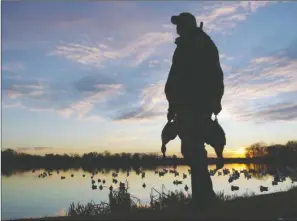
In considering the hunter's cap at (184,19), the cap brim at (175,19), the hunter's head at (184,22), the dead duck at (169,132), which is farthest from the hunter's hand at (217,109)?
the cap brim at (175,19)

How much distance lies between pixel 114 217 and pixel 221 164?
120 inches

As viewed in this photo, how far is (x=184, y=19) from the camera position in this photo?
10.2m

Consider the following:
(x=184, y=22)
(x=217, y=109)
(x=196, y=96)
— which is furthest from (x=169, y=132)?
(x=184, y=22)

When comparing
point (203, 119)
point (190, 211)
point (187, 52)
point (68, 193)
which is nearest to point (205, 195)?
point (190, 211)

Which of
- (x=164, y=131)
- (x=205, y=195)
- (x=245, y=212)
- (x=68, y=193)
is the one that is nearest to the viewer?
(x=245, y=212)

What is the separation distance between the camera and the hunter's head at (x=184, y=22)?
403 inches

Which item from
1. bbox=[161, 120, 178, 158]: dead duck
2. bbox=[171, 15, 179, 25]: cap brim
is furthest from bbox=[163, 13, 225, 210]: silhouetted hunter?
bbox=[171, 15, 179, 25]: cap brim

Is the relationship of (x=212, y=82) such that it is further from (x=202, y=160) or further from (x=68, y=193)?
(x=68, y=193)

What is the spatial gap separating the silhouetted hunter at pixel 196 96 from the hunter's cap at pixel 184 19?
14 centimetres

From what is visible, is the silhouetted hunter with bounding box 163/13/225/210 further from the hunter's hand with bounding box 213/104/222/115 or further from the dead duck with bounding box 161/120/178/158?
the dead duck with bounding box 161/120/178/158

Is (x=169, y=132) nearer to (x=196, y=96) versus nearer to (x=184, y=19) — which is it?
(x=196, y=96)

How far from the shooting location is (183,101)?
9758 millimetres

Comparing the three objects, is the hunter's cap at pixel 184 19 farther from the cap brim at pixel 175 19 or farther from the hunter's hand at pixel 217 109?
the hunter's hand at pixel 217 109

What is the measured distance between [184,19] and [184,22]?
2.8 inches
